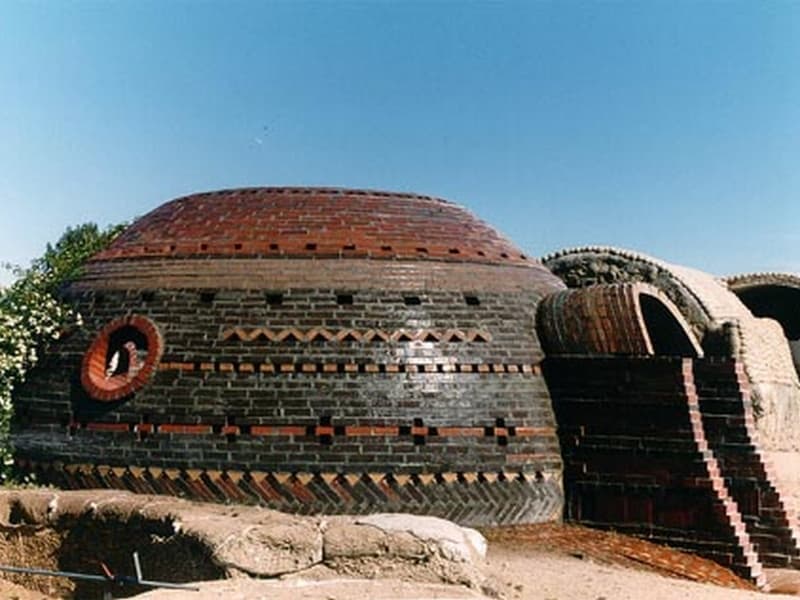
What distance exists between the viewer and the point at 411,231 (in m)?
13.4

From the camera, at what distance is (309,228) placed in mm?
13047

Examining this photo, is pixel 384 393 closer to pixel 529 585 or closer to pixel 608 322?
pixel 608 322

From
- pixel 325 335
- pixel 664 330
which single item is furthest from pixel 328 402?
pixel 664 330

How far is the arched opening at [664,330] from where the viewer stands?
13.3 meters

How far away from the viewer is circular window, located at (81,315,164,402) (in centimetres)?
1193

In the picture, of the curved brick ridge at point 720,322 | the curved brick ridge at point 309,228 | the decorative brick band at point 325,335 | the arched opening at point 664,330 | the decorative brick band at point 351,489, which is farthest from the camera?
the curved brick ridge at point 720,322

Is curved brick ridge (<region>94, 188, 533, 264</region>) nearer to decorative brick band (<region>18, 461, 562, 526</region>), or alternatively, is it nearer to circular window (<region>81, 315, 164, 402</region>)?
circular window (<region>81, 315, 164, 402</region>)

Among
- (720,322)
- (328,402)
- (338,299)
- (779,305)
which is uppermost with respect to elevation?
(779,305)

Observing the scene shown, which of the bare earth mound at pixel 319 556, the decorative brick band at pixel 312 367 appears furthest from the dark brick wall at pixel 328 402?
the bare earth mound at pixel 319 556

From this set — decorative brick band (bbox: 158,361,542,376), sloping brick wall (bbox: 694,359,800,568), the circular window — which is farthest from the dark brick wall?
sloping brick wall (bbox: 694,359,800,568)

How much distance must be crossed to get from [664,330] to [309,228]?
5.63 m

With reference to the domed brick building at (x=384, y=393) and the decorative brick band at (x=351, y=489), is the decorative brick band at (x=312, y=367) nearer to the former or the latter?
the domed brick building at (x=384, y=393)

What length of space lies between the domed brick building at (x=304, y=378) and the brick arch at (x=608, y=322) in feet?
1.17

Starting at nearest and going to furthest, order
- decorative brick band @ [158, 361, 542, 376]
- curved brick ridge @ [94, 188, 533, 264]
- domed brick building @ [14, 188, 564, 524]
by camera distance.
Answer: domed brick building @ [14, 188, 564, 524], decorative brick band @ [158, 361, 542, 376], curved brick ridge @ [94, 188, 533, 264]
